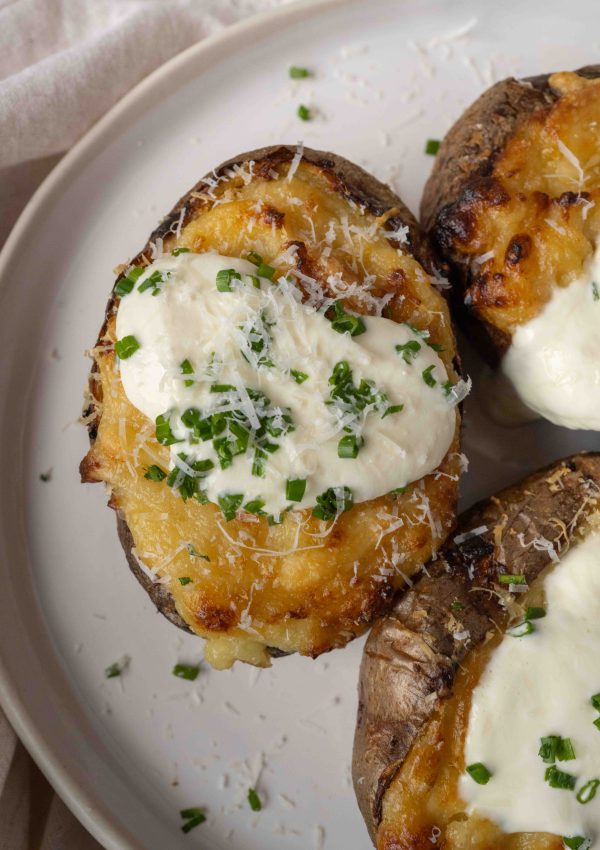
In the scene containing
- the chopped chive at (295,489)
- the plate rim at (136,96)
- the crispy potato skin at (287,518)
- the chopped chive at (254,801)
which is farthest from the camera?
the plate rim at (136,96)

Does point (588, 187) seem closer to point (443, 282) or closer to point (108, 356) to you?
point (443, 282)

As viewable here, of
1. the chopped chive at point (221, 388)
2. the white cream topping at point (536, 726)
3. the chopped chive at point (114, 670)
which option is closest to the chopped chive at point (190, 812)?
the chopped chive at point (114, 670)

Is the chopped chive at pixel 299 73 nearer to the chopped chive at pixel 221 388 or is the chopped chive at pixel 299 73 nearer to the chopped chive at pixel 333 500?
the chopped chive at pixel 221 388

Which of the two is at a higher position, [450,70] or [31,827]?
[450,70]

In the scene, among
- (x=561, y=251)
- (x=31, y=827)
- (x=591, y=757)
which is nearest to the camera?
(x=591, y=757)

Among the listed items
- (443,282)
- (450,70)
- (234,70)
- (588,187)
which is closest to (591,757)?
(443,282)

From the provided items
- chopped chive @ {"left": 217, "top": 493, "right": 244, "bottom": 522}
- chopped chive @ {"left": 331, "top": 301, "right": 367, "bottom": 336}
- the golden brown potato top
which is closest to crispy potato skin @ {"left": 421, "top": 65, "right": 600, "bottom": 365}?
the golden brown potato top
